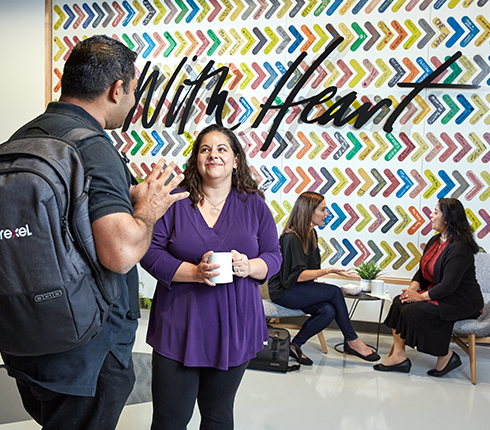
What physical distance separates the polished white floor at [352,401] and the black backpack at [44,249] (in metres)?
1.64

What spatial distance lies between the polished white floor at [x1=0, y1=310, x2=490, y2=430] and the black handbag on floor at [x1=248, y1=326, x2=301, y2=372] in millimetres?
59

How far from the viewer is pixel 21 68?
16.7 ft

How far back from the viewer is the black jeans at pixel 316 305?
353 centimetres

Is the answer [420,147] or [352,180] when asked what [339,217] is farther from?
[420,147]

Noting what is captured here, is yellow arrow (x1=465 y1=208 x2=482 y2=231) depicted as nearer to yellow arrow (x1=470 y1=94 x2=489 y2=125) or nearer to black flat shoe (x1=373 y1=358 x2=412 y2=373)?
yellow arrow (x1=470 y1=94 x2=489 y2=125)

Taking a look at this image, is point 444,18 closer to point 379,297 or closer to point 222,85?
point 222,85

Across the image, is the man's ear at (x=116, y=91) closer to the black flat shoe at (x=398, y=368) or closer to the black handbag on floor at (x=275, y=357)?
the black handbag on floor at (x=275, y=357)

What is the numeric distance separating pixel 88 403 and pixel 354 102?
3920 mm

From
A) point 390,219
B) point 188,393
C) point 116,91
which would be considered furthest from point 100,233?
point 390,219

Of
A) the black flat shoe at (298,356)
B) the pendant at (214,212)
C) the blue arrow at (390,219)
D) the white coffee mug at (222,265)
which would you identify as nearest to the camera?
the white coffee mug at (222,265)

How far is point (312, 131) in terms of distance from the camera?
4484 mm

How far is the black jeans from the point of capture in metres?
3.53

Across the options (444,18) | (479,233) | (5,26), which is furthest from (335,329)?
(5,26)

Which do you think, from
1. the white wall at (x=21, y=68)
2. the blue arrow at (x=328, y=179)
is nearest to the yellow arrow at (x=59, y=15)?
the white wall at (x=21, y=68)
